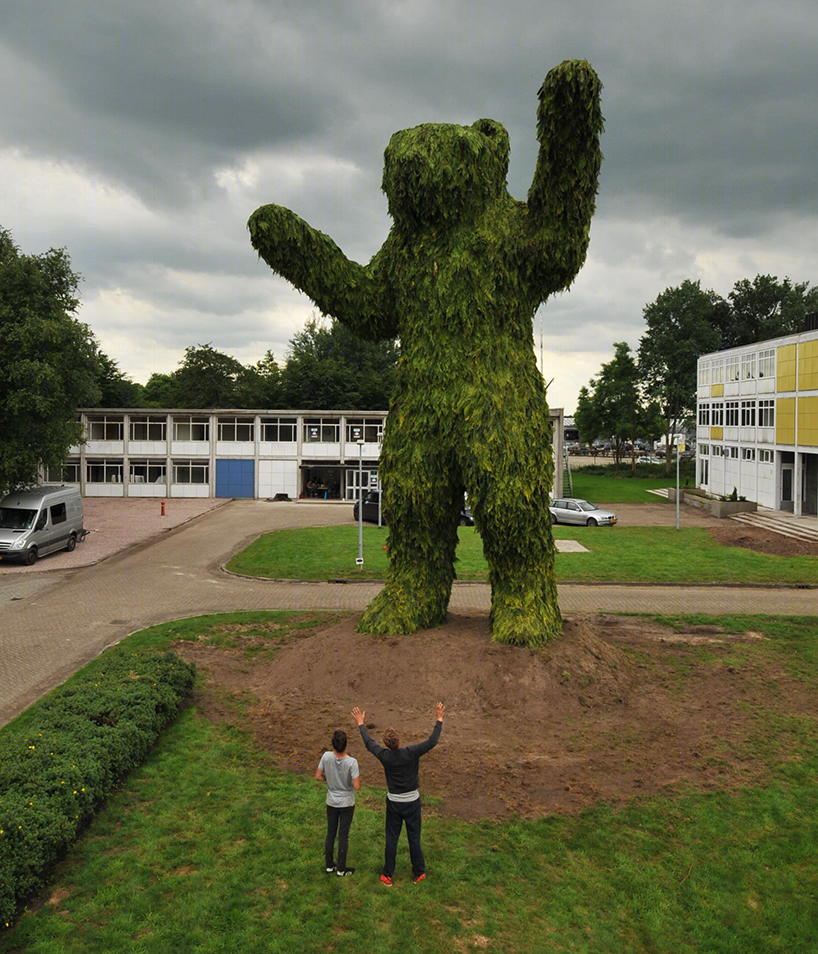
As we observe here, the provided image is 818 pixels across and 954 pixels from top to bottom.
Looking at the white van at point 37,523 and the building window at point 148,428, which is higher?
the building window at point 148,428

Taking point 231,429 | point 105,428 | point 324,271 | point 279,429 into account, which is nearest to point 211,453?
point 231,429

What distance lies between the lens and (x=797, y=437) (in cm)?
3172

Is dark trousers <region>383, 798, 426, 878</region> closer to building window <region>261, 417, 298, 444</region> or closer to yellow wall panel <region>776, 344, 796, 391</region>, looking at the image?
yellow wall panel <region>776, 344, 796, 391</region>

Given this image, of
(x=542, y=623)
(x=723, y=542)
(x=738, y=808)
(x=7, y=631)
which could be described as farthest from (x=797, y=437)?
(x=7, y=631)

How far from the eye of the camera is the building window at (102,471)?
4003 centimetres

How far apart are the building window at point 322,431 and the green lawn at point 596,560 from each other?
41.6 feet

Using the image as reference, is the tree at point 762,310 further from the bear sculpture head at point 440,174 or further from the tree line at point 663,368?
the bear sculpture head at point 440,174

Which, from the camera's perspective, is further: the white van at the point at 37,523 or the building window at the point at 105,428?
the building window at the point at 105,428

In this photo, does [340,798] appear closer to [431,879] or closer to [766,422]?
[431,879]

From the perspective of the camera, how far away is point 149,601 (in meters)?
17.1

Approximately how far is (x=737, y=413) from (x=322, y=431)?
2189cm


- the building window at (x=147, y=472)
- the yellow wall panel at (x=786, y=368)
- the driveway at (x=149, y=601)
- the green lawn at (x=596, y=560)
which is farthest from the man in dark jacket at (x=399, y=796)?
the building window at (x=147, y=472)

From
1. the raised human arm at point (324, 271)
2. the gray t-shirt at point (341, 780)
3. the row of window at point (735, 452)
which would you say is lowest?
the gray t-shirt at point (341, 780)

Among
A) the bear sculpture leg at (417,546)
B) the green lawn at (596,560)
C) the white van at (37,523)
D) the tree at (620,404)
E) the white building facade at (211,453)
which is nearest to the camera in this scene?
the bear sculpture leg at (417,546)
